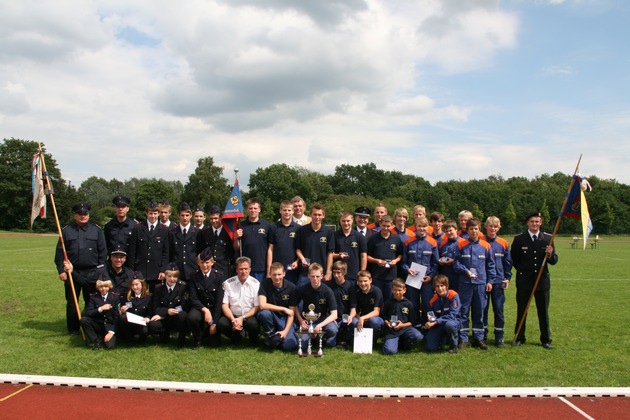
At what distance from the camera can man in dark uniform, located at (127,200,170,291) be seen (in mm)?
8031

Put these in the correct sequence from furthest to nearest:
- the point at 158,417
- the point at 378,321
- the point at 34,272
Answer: the point at 34,272, the point at 378,321, the point at 158,417

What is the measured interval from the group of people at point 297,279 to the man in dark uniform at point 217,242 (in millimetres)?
17

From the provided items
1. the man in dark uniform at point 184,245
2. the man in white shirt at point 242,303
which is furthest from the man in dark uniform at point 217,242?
the man in white shirt at point 242,303

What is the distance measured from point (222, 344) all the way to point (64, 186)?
6501 centimetres

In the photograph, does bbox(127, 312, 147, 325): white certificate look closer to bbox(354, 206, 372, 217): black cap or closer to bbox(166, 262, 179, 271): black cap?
bbox(166, 262, 179, 271): black cap

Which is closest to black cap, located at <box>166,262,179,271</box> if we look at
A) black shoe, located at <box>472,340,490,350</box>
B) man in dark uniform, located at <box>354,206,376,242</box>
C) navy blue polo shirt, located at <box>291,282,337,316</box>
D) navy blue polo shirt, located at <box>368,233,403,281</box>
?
navy blue polo shirt, located at <box>291,282,337,316</box>

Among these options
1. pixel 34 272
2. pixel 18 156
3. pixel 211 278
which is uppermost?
pixel 18 156

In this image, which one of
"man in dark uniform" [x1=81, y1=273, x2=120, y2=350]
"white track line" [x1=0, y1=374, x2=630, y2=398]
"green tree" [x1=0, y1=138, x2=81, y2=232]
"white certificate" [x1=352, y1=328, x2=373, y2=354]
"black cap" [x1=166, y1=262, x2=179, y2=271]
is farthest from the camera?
"green tree" [x1=0, y1=138, x2=81, y2=232]

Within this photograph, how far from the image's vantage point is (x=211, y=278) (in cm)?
743

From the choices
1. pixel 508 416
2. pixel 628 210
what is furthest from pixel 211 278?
pixel 628 210

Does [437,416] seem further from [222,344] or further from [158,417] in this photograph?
[222,344]

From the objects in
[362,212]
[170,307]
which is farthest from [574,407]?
[170,307]

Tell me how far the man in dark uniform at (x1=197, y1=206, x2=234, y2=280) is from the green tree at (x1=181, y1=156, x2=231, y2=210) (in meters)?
65.4

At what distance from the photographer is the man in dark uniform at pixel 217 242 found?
8023 millimetres
